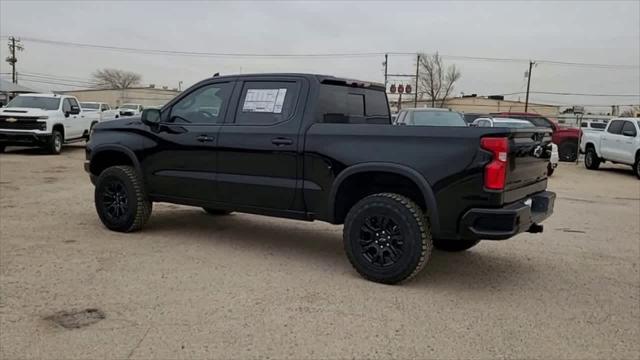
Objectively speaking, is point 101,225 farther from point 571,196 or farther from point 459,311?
point 571,196

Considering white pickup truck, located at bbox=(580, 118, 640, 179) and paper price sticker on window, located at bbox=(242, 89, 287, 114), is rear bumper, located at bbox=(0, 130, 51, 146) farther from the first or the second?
white pickup truck, located at bbox=(580, 118, 640, 179)

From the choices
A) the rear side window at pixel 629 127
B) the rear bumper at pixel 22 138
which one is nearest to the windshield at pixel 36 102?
the rear bumper at pixel 22 138

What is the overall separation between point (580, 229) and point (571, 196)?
13.4 feet

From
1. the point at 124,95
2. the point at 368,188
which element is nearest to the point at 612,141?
the point at 368,188

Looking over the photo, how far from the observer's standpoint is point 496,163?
4570 millimetres

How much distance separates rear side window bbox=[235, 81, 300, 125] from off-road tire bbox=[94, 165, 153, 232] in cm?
161

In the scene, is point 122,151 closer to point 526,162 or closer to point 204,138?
point 204,138

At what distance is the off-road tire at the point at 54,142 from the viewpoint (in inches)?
697

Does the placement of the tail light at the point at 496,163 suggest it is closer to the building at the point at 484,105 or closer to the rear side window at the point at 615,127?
the rear side window at the point at 615,127

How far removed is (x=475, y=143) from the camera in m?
4.63

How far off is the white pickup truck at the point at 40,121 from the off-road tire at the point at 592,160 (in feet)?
57.2

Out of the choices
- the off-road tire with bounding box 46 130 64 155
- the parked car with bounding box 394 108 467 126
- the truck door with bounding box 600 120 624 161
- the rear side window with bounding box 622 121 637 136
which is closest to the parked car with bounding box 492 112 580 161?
the truck door with bounding box 600 120 624 161

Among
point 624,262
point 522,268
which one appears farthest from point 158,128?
point 624,262

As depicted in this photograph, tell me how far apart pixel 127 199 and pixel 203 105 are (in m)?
1.49
